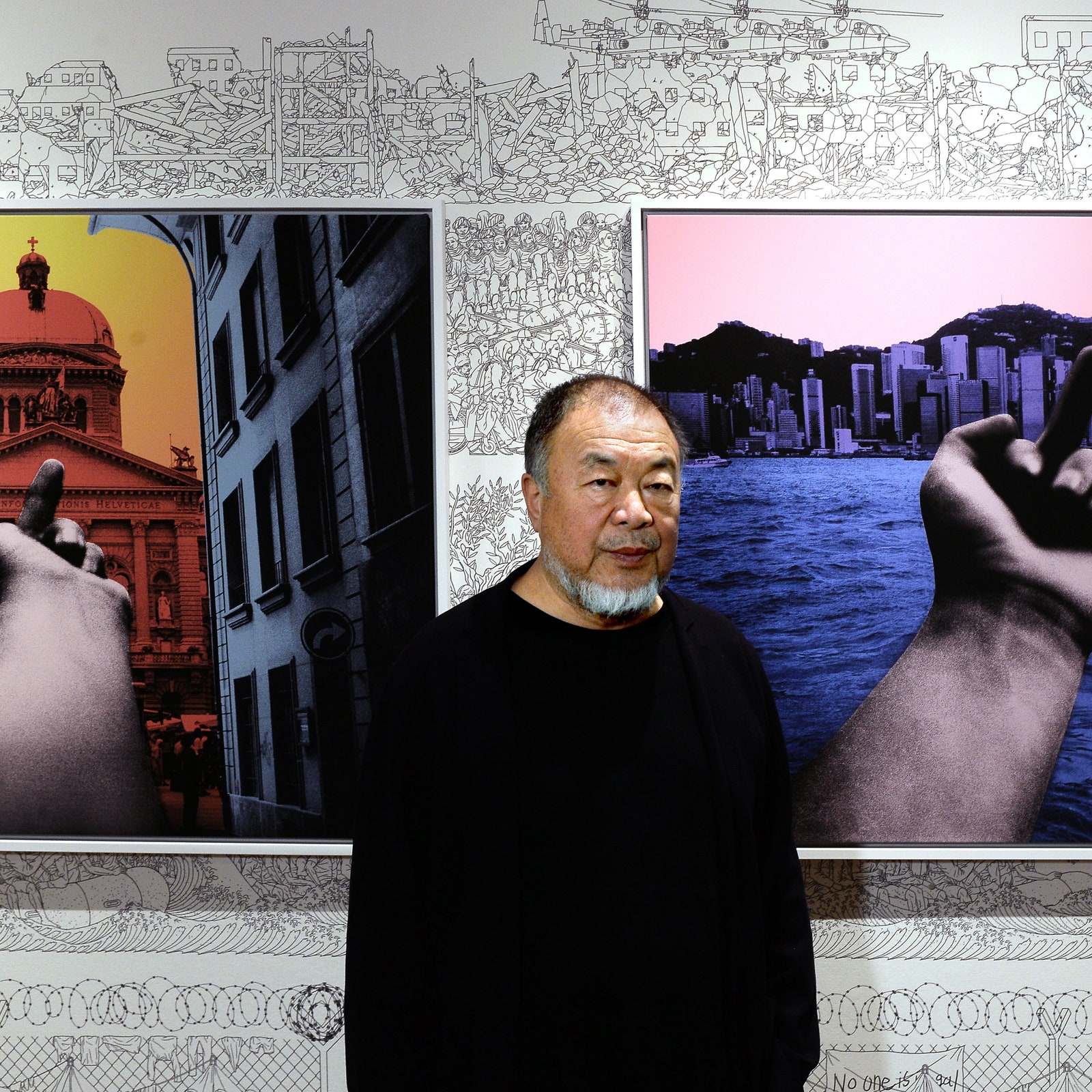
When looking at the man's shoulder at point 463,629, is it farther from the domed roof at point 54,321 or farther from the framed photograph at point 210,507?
the domed roof at point 54,321

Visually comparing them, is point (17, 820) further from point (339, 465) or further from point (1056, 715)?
point (1056, 715)

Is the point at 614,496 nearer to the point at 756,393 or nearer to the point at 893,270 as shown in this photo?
the point at 756,393

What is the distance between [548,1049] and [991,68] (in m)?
1.78

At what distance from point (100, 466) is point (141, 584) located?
22 cm

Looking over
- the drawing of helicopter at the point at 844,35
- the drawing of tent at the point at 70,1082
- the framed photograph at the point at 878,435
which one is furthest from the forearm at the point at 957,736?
the drawing of tent at the point at 70,1082

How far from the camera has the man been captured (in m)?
1.08

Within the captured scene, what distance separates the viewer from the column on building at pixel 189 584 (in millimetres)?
1573

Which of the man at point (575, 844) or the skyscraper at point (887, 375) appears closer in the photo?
the man at point (575, 844)

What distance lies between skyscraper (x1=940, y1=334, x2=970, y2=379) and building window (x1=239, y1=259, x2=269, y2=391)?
1204mm

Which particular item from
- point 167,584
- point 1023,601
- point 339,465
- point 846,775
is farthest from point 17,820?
point 1023,601

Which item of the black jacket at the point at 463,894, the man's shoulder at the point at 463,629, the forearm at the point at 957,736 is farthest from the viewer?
the forearm at the point at 957,736

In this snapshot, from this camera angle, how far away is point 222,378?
1.58 m

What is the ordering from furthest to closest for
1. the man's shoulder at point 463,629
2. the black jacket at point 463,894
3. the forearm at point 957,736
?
the forearm at point 957,736, the man's shoulder at point 463,629, the black jacket at point 463,894

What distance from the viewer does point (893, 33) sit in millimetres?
1620
